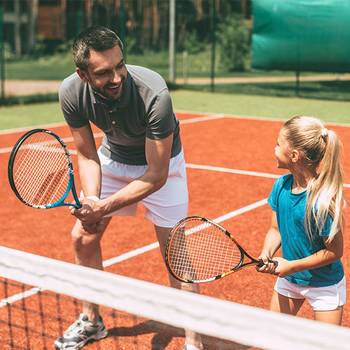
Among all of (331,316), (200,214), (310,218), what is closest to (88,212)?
(310,218)

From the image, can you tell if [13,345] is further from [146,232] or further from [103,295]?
[146,232]

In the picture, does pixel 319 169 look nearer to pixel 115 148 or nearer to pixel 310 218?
pixel 310 218

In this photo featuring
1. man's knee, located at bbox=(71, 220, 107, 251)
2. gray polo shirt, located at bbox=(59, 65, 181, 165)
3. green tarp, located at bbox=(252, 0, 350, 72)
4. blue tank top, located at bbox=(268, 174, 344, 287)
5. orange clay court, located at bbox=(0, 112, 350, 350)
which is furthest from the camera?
green tarp, located at bbox=(252, 0, 350, 72)

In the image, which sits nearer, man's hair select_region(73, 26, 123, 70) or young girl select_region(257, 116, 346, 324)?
young girl select_region(257, 116, 346, 324)

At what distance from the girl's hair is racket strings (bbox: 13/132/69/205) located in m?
1.52

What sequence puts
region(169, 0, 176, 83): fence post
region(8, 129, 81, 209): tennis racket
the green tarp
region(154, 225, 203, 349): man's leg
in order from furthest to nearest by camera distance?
region(169, 0, 176, 83): fence post, the green tarp, region(8, 129, 81, 209): tennis racket, region(154, 225, 203, 349): man's leg

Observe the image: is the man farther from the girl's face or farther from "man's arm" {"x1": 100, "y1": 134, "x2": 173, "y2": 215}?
the girl's face

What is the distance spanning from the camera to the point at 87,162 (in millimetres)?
4281

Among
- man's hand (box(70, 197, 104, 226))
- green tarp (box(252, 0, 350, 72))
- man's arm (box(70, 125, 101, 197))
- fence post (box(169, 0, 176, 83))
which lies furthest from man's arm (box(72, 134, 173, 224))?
fence post (box(169, 0, 176, 83))

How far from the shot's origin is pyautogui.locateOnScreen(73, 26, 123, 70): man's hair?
3.55 m

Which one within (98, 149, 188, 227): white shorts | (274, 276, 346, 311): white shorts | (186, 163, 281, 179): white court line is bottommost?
(186, 163, 281, 179): white court line

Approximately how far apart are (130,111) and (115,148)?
0.54 m

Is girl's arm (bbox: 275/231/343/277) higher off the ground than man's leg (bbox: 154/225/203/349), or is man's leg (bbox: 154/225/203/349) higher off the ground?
girl's arm (bbox: 275/231/343/277)

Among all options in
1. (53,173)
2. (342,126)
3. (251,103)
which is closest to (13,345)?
(53,173)
